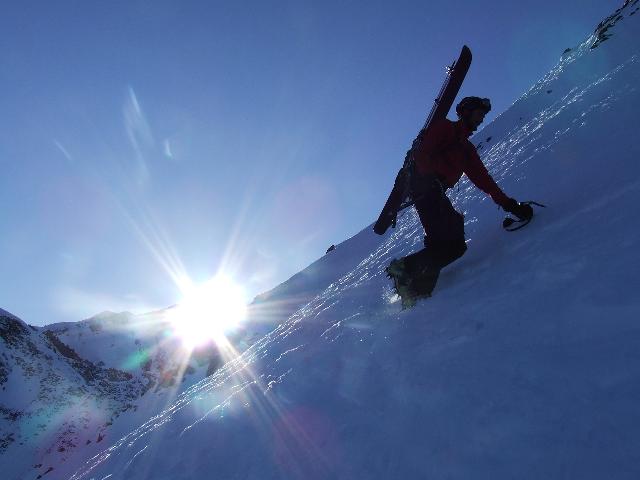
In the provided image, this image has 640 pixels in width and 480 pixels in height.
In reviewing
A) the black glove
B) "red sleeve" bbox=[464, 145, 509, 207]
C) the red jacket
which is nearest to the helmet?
the red jacket

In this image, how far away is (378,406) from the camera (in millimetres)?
3178

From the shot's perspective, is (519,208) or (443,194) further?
(443,194)

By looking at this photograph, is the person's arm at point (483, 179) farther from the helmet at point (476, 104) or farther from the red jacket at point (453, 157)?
the helmet at point (476, 104)

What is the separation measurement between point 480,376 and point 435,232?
2.73 meters

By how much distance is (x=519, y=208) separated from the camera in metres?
4.92

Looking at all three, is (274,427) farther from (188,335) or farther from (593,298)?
(188,335)

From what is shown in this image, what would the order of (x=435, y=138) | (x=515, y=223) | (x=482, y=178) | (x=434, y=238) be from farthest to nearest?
(x=515, y=223)
(x=434, y=238)
(x=435, y=138)
(x=482, y=178)

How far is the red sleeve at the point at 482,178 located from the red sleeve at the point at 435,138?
35 centimetres

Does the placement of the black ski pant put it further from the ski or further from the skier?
the ski

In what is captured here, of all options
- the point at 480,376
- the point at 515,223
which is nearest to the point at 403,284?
the point at 515,223

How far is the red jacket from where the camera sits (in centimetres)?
491

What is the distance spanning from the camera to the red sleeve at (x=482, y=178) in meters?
4.86

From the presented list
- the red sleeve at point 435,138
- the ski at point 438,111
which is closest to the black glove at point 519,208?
the red sleeve at point 435,138

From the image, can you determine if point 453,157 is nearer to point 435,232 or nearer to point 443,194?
point 443,194
